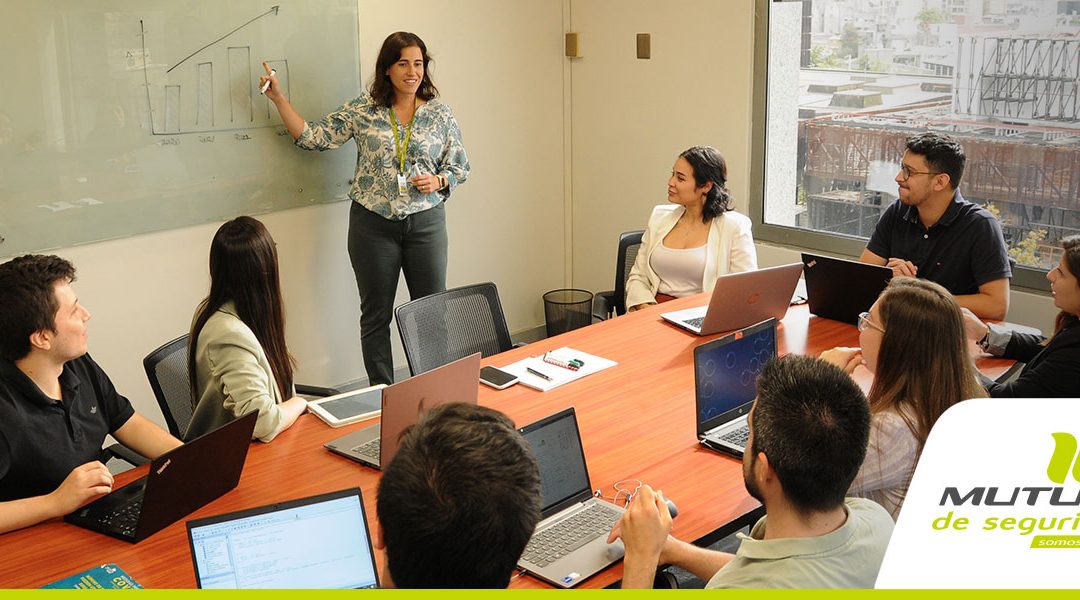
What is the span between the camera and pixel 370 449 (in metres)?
2.89

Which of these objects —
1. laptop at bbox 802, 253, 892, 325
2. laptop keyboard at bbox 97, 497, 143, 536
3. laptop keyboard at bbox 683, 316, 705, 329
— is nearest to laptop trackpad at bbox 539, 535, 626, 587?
laptop keyboard at bbox 97, 497, 143, 536

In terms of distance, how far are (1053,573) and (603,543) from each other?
1.01 m

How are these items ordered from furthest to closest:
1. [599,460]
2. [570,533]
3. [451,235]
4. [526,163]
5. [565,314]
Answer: [565,314] < [526,163] < [451,235] < [599,460] < [570,533]

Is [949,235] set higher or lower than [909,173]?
lower

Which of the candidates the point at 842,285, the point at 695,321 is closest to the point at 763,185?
the point at 842,285

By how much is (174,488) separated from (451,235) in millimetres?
3485

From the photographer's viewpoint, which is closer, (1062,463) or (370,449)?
(1062,463)

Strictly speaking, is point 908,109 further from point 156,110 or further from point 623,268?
point 156,110

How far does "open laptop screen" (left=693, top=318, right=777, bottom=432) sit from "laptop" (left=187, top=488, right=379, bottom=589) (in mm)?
1139

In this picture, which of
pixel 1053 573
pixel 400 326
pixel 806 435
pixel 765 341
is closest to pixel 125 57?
pixel 400 326

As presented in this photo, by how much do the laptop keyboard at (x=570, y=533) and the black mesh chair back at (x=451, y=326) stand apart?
1346mm

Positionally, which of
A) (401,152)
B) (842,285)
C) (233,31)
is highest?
(233,31)

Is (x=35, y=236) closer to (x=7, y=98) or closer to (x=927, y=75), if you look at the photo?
(x=7, y=98)

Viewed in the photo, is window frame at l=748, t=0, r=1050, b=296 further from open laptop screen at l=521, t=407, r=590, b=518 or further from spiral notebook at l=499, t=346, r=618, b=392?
open laptop screen at l=521, t=407, r=590, b=518
